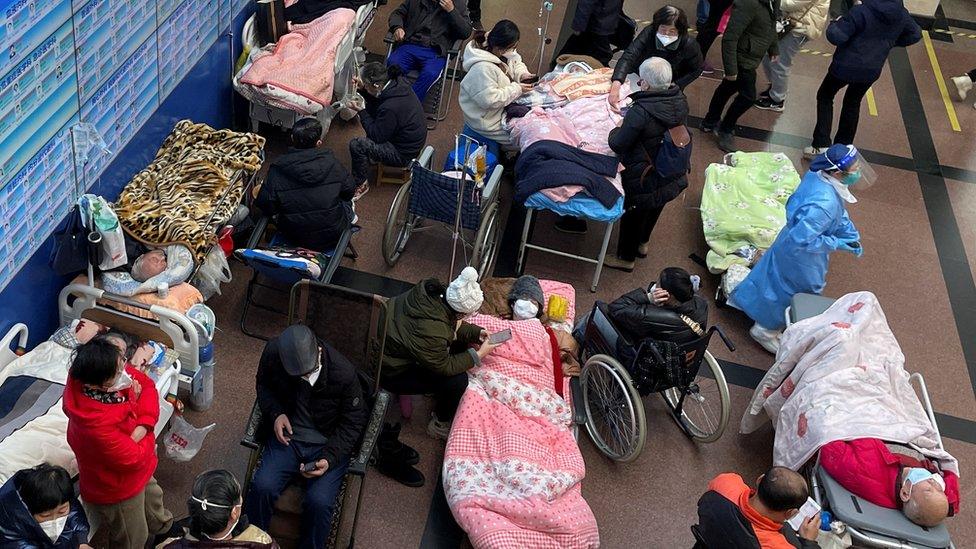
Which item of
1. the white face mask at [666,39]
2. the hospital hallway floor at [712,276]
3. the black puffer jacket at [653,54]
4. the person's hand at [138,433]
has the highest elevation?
the white face mask at [666,39]

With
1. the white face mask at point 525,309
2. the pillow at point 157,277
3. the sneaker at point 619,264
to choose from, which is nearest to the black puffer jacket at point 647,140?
the sneaker at point 619,264

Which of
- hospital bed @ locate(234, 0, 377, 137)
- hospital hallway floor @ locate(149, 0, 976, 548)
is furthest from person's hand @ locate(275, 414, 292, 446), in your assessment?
hospital bed @ locate(234, 0, 377, 137)

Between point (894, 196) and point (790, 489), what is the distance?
4.54 metres

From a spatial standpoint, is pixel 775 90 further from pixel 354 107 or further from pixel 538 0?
pixel 354 107

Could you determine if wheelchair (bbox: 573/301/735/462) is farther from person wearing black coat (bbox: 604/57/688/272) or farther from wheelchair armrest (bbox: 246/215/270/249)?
wheelchair armrest (bbox: 246/215/270/249)

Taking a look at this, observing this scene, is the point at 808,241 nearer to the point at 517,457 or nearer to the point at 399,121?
the point at 517,457

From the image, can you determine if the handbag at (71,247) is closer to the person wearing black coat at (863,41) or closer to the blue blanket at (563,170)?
the blue blanket at (563,170)

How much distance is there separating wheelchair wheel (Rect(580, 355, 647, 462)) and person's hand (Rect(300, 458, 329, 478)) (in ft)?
5.02

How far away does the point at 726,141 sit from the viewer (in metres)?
7.63

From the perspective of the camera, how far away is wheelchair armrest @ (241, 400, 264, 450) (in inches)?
159

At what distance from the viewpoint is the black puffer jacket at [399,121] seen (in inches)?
233

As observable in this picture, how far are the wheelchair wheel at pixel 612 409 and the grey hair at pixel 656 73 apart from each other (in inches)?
73.3

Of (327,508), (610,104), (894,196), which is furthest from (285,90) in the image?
(894,196)

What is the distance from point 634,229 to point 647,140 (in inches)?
26.3
